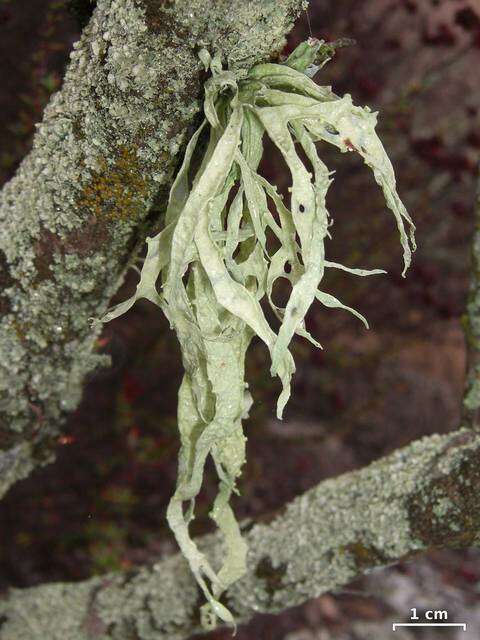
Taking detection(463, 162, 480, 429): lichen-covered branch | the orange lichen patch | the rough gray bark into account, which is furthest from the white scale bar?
the orange lichen patch

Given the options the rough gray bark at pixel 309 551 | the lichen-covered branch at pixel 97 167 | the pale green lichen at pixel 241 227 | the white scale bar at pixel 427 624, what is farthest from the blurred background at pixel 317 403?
the pale green lichen at pixel 241 227

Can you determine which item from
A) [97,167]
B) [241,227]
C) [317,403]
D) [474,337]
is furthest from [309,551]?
[317,403]

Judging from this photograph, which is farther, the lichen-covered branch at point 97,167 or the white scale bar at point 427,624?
the white scale bar at point 427,624

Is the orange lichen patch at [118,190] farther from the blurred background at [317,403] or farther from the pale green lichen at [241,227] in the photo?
the blurred background at [317,403]

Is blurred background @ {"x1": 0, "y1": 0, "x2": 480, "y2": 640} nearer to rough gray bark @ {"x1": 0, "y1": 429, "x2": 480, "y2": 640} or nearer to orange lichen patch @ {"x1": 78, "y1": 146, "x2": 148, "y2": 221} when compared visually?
rough gray bark @ {"x1": 0, "y1": 429, "x2": 480, "y2": 640}

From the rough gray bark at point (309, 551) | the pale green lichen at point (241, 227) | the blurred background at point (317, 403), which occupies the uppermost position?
the blurred background at point (317, 403)

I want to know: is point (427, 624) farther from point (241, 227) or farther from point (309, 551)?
point (241, 227)

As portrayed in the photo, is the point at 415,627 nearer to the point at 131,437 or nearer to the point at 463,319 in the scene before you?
the point at 131,437
